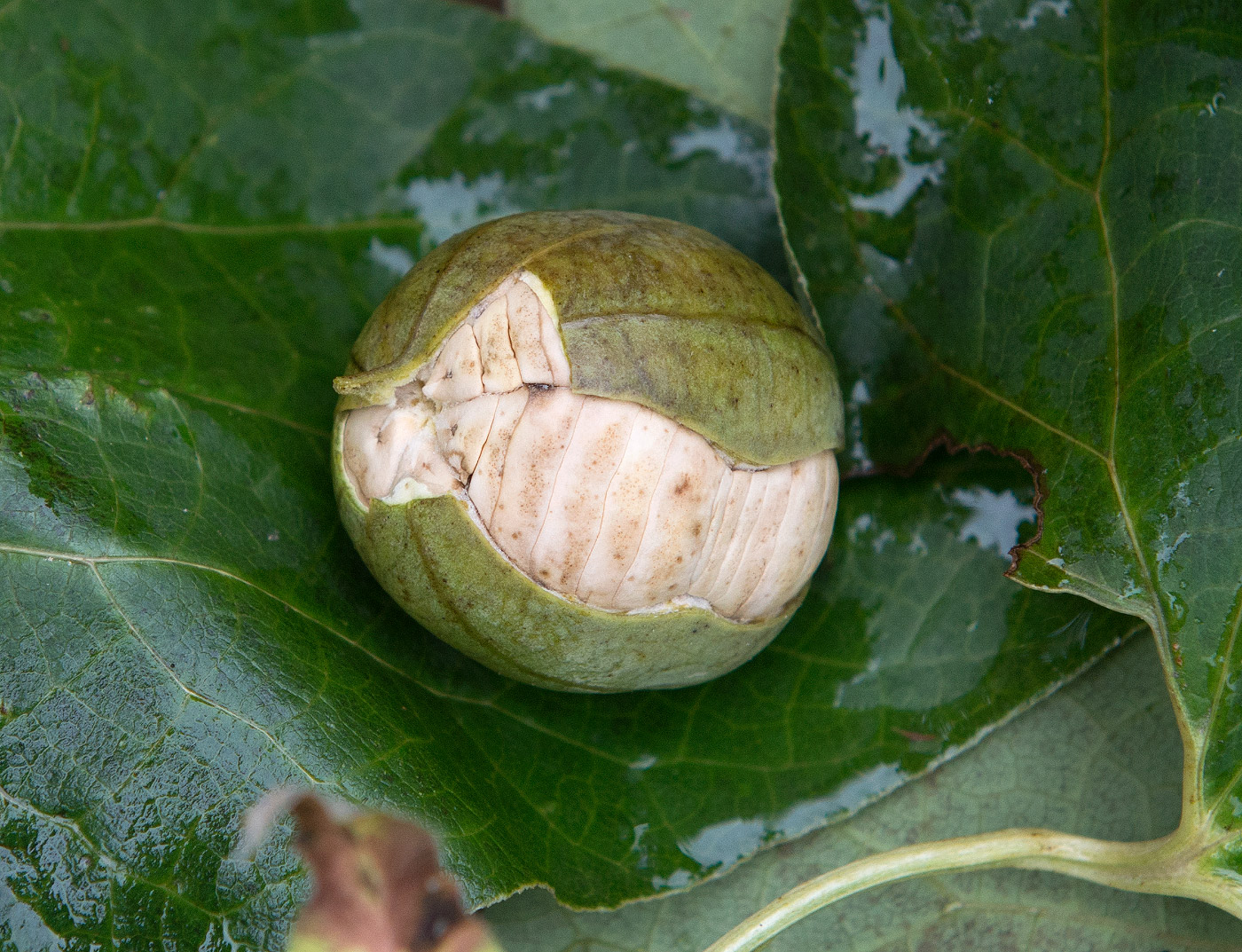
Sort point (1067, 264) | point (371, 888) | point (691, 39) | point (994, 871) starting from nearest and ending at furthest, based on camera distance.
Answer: point (371, 888)
point (1067, 264)
point (994, 871)
point (691, 39)

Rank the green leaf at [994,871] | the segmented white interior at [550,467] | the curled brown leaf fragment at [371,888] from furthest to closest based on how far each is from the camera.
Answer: the green leaf at [994,871] → the curled brown leaf fragment at [371,888] → the segmented white interior at [550,467]

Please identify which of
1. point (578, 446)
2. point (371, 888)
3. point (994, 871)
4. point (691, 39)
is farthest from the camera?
point (691, 39)

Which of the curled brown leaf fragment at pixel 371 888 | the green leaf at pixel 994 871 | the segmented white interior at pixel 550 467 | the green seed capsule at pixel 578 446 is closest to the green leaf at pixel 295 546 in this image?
the curled brown leaf fragment at pixel 371 888

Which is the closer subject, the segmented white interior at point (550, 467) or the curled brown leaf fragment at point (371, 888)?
the segmented white interior at point (550, 467)

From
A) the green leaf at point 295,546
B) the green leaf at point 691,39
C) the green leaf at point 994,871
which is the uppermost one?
the green leaf at point 691,39

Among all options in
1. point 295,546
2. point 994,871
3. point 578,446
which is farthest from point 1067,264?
point 295,546

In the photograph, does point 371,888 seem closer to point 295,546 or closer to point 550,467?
point 295,546

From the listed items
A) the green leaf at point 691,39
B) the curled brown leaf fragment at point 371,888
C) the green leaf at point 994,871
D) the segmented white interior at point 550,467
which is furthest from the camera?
the green leaf at point 691,39

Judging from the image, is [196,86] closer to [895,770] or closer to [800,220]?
[800,220]

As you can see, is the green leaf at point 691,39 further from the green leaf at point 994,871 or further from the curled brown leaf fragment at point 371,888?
the curled brown leaf fragment at point 371,888
